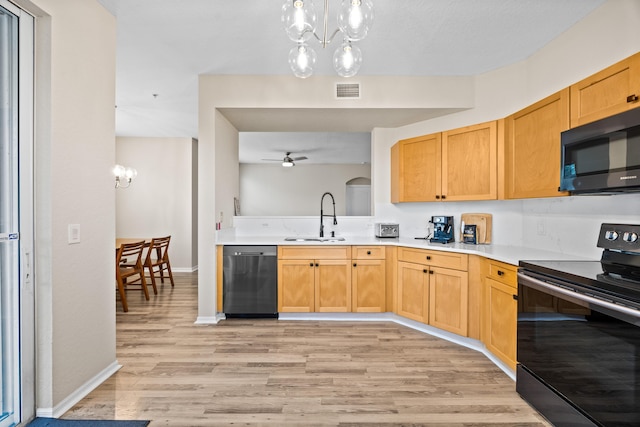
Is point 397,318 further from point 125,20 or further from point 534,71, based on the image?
point 125,20

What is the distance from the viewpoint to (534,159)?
254cm

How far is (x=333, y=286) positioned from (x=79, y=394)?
2201 mm

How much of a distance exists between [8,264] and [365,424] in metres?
2.06

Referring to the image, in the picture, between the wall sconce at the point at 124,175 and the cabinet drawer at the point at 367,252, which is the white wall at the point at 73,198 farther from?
the wall sconce at the point at 124,175

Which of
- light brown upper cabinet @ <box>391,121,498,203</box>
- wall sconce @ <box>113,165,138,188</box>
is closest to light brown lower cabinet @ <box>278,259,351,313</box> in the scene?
light brown upper cabinet @ <box>391,121,498,203</box>

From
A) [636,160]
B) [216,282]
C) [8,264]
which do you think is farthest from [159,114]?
[636,160]

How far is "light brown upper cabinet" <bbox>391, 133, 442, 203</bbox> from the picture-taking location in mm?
3480

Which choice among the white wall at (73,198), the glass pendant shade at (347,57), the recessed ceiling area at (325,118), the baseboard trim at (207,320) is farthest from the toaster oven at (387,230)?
the white wall at (73,198)

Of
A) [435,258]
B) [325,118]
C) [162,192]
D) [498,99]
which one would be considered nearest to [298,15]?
[325,118]

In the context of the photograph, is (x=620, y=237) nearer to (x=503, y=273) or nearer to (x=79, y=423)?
(x=503, y=273)

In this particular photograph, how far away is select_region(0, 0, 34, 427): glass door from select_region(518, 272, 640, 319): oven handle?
279cm

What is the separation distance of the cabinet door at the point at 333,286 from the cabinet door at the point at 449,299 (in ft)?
2.76

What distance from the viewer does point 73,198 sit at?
6.61ft

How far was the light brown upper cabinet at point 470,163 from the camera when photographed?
3051mm
